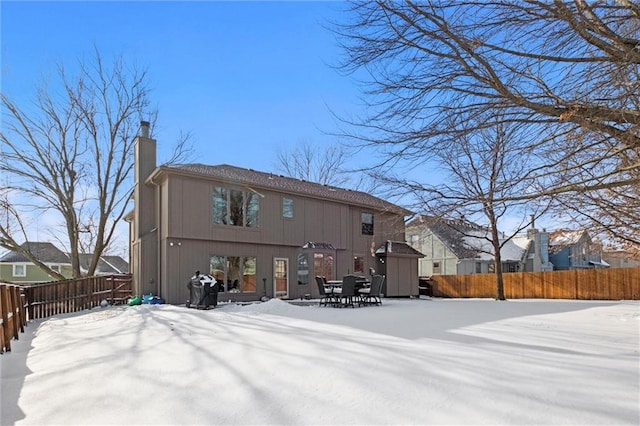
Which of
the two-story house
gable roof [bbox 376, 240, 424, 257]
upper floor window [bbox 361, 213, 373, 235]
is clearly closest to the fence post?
upper floor window [bbox 361, 213, 373, 235]

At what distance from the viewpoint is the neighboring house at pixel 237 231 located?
1413 cm

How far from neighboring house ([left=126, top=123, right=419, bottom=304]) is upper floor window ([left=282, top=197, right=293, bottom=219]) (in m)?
0.04

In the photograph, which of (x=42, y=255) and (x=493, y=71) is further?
(x=42, y=255)

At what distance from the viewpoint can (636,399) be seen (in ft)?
11.5

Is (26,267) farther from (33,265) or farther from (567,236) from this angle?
(567,236)

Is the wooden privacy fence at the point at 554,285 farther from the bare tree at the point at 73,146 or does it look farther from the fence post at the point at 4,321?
the fence post at the point at 4,321

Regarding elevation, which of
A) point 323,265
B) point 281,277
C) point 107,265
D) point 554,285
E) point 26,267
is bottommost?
point 554,285

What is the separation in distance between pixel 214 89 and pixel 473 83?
8556 mm

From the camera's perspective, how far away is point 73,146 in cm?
1920

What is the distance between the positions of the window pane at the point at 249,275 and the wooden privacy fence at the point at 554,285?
1144cm

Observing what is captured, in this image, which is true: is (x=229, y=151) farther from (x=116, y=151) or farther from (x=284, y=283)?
(x=284, y=283)

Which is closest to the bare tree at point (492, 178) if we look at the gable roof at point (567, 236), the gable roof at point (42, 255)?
the gable roof at point (567, 236)

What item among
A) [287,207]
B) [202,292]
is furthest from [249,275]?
[202,292]

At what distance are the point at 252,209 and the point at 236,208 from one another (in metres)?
0.63
